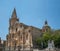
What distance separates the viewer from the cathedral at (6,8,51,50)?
164ft

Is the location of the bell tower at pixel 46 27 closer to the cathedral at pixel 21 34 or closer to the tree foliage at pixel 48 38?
the cathedral at pixel 21 34

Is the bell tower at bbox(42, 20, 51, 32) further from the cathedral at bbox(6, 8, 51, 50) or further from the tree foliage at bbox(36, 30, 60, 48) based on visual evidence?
the tree foliage at bbox(36, 30, 60, 48)

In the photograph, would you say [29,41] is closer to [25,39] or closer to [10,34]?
[25,39]

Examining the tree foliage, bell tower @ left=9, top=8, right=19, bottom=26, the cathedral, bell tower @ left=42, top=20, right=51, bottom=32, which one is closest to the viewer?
the tree foliage

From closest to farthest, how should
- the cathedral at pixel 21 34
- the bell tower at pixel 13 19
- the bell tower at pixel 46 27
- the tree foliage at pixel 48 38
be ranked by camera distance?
the tree foliage at pixel 48 38 < the cathedral at pixel 21 34 < the bell tower at pixel 46 27 < the bell tower at pixel 13 19

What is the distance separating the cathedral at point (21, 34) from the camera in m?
50.0

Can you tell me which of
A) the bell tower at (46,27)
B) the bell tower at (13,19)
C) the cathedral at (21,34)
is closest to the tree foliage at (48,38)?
the cathedral at (21,34)

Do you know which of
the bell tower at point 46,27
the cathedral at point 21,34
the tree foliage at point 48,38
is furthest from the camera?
the bell tower at point 46,27

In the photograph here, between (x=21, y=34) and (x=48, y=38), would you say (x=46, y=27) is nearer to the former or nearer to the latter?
(x=21, y=34)

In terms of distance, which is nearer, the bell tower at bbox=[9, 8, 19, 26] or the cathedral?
the cathedral

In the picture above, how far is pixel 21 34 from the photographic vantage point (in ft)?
174

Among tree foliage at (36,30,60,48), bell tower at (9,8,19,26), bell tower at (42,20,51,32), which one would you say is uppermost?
bell tower at (9,8,19,26)

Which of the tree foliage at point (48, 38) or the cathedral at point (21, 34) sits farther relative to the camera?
the cathedral at point (21, 34)

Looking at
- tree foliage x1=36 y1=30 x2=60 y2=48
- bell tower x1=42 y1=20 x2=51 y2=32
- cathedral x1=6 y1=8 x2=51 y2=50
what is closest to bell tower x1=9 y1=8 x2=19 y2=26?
cathedral x1=6 y1=8 x2=51 y2=50
